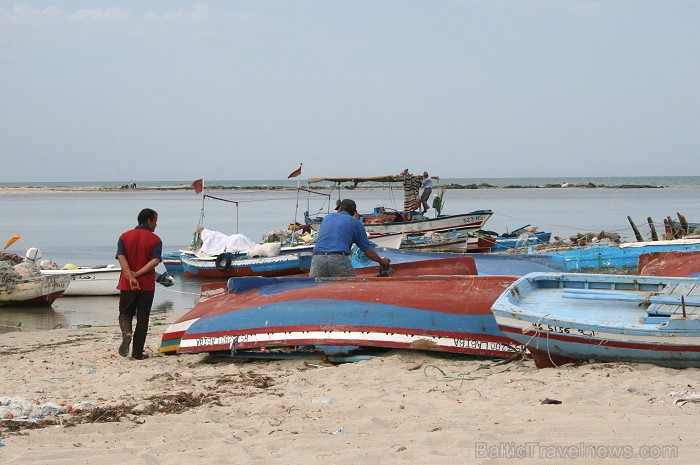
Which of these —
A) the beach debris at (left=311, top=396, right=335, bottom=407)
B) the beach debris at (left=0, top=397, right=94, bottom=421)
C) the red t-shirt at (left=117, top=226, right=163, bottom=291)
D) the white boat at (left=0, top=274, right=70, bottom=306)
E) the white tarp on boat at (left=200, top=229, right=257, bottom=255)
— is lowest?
the white boat at (left=0, top=274, right=70, bottom=306)

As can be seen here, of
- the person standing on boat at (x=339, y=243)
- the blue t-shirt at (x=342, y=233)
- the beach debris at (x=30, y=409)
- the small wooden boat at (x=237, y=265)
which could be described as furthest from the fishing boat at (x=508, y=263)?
the beach debris at (x=30, y=409)

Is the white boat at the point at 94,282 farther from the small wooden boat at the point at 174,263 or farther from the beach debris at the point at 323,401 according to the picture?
the beach debris at the point at 323,401

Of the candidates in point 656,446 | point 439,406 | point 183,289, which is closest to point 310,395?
point 439,406

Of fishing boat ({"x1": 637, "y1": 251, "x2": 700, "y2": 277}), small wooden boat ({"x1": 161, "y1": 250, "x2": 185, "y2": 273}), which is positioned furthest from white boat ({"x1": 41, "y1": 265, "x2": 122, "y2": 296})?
fishing boat ({"x1": 637, "y1": 251, "x2": 700, "y2": 277})

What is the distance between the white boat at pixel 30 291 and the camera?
16.7 m

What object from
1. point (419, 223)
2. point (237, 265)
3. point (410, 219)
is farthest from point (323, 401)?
point (410, 219)

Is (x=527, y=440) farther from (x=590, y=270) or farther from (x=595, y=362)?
(x=590, y=270)

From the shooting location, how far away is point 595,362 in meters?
7.57

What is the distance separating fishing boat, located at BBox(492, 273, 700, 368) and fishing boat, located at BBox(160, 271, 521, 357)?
50 centimetres

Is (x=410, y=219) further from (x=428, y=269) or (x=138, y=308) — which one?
(x=138, y=308)

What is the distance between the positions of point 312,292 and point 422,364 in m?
1.83

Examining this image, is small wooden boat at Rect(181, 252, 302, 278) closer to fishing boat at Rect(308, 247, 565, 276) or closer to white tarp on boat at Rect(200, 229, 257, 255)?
white tarp on boat at Rect(200, 229, 257, 255)

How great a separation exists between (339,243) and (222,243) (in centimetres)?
1287

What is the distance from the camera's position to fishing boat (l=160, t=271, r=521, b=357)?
8.62 metres
